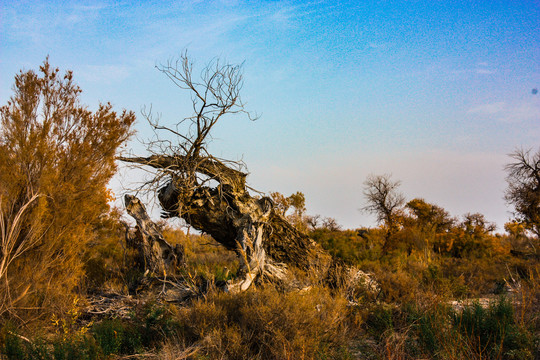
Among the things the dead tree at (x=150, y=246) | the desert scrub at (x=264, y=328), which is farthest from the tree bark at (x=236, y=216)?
the desert scrub at (x=264, y=328)

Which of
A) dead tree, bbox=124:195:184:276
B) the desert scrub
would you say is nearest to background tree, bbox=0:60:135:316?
dead tree, bbox=124:195:184:276

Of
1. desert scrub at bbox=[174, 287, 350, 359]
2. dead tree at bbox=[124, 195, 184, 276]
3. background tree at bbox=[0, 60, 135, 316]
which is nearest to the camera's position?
desert scrub at bbox=[174, 287, 350, 359]

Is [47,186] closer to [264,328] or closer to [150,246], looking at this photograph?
[150,246]

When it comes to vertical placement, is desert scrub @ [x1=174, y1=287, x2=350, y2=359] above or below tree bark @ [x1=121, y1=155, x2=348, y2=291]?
below

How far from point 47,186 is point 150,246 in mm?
3026

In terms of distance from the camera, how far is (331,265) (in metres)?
10.6

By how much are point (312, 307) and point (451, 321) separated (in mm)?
2488

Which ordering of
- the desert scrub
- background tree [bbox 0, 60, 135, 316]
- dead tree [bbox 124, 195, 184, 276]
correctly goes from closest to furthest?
1. the desert scrub
2. background tree [bbox 0, 60, 135, 316]
3. dead tree [bbox 124, 195, 184, 276]

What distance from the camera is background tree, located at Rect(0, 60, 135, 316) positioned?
25.8 ft

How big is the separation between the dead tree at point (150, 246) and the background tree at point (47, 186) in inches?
31.8

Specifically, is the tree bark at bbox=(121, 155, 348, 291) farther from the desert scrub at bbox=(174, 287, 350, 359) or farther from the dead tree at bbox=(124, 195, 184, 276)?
the desert scrub at bbox=(174, 287, 350, 359)

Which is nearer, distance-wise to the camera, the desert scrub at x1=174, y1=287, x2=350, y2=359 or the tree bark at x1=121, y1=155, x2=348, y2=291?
the desert scrub at x1=174, y1=287, x2=350, y2=359

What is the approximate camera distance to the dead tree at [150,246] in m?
10.1

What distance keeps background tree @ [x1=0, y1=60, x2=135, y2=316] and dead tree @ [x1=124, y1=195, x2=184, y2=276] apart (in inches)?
31.8
